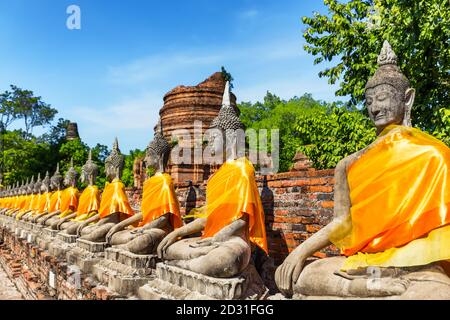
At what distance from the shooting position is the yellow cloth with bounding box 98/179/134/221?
7.57 meters

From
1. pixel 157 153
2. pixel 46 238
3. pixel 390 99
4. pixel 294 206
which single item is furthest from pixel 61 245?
pixel 390 99

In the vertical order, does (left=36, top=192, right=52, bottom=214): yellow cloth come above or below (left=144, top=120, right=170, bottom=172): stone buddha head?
below

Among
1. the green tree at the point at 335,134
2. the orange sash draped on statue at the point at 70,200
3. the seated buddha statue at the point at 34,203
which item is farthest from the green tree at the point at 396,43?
the seated buddha statue at the point at 34,203

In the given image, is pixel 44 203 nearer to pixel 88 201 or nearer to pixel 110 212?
pixel 88 201

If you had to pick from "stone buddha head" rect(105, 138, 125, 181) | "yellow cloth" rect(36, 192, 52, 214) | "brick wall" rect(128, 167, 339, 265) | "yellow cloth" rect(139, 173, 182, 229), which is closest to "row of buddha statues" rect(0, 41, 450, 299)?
"brick wall" rect(128, 167, 339, 265)

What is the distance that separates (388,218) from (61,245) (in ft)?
25.1

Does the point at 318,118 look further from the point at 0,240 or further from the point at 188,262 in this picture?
the point at 0,240

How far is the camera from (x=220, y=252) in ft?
12.7

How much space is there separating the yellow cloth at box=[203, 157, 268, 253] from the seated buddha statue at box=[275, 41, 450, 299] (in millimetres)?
1325

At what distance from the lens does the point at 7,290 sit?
11.0 metres

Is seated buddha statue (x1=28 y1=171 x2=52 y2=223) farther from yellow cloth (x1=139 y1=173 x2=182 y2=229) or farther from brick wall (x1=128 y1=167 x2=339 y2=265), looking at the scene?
brick wall (x1=128 y1=167 x2=339 y2=265)

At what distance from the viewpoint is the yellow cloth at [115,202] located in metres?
7.57
